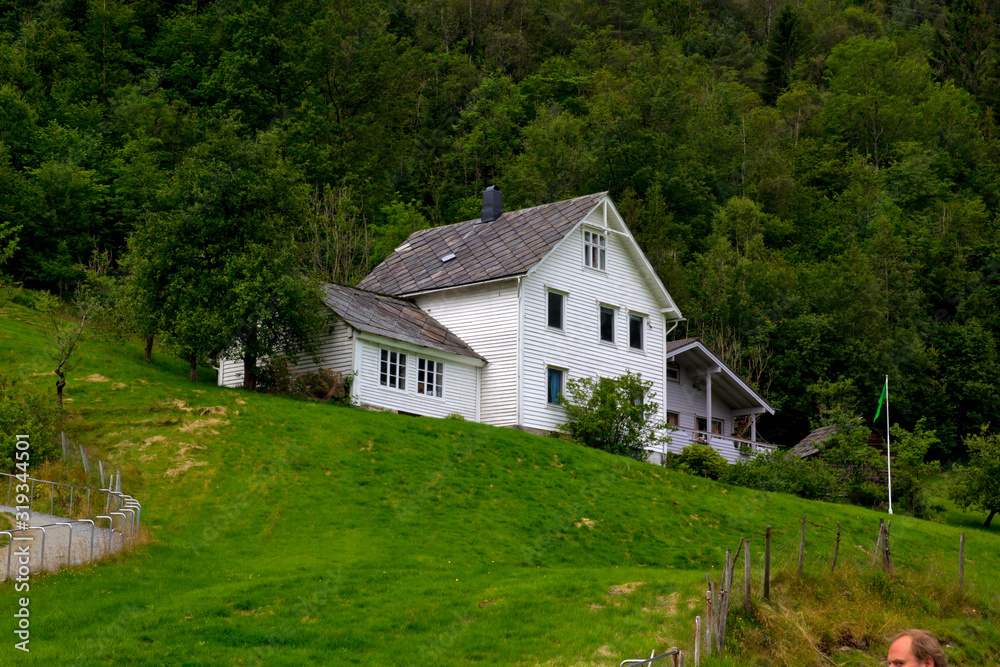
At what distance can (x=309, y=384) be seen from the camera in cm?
3725

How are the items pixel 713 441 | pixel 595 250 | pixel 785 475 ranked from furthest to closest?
pixel 713 441 < pixel 595 250 < pixel 785 475

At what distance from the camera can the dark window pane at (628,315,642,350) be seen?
4572 centimetres

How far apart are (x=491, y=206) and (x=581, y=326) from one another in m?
8.02

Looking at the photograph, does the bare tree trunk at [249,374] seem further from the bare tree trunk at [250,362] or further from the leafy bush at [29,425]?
the leafy bush at [29,425]

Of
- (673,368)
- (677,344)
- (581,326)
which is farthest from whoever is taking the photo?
(673,368)

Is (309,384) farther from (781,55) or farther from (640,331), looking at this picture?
(781,55)

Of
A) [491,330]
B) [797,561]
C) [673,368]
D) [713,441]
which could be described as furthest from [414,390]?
[797,561]

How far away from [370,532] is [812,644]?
421 inches

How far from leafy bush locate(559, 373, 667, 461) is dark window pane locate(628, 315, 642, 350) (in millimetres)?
4028

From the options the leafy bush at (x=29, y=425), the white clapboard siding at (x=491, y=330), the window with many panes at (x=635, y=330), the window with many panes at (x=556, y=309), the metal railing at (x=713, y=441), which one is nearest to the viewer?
the leafy bush at (x=29, y=425)

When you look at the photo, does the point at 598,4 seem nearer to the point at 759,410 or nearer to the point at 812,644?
the point at 759,410

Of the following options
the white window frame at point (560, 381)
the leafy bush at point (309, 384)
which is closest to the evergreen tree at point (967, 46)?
the white window frame at point (560, 381)

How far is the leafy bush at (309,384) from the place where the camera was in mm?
36969

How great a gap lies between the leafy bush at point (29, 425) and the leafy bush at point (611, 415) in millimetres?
18385
